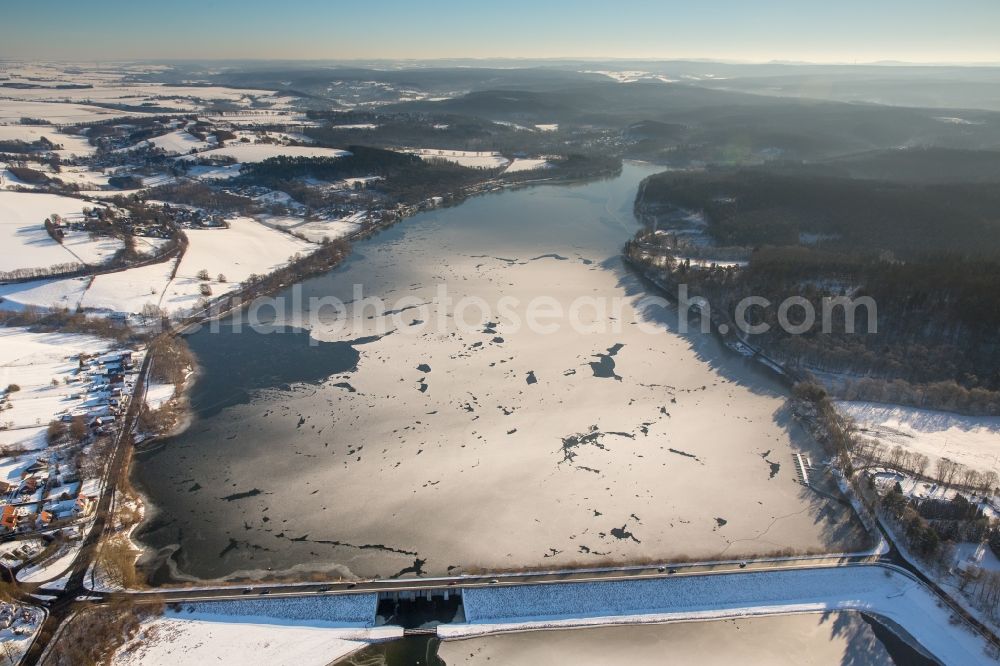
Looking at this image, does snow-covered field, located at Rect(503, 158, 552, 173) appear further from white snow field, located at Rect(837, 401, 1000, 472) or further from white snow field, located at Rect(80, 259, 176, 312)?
white snow field, located at Rect(837, 401, 1000, 472)

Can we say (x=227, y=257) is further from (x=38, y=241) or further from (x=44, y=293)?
(x=38, y=241)

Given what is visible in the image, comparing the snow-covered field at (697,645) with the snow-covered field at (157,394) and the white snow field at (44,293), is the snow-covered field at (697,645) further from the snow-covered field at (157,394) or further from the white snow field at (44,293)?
the white snow field at (44,293)

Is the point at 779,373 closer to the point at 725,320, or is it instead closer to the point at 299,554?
the point at 725,320

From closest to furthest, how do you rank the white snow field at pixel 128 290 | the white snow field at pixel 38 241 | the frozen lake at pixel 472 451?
the frozen lake at pixel 472 451 → the white snow field at pixel 128 290 → the white snow field at pixel 38 241

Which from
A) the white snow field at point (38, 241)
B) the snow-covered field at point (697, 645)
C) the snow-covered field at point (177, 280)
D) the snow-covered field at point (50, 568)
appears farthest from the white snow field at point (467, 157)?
the snow-covered field at point (697, 645)

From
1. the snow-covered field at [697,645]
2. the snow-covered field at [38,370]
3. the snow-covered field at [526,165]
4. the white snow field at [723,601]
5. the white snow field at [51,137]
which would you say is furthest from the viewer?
the white snow field at [51,137]

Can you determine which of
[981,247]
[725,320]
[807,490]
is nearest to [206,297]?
[725,320]

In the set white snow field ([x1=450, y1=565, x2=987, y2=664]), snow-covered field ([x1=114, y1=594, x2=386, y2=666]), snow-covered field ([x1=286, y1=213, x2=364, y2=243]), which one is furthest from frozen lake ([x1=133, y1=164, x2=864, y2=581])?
snow-covered field ([x1=286, y1=213, x2=364, y2=243])
